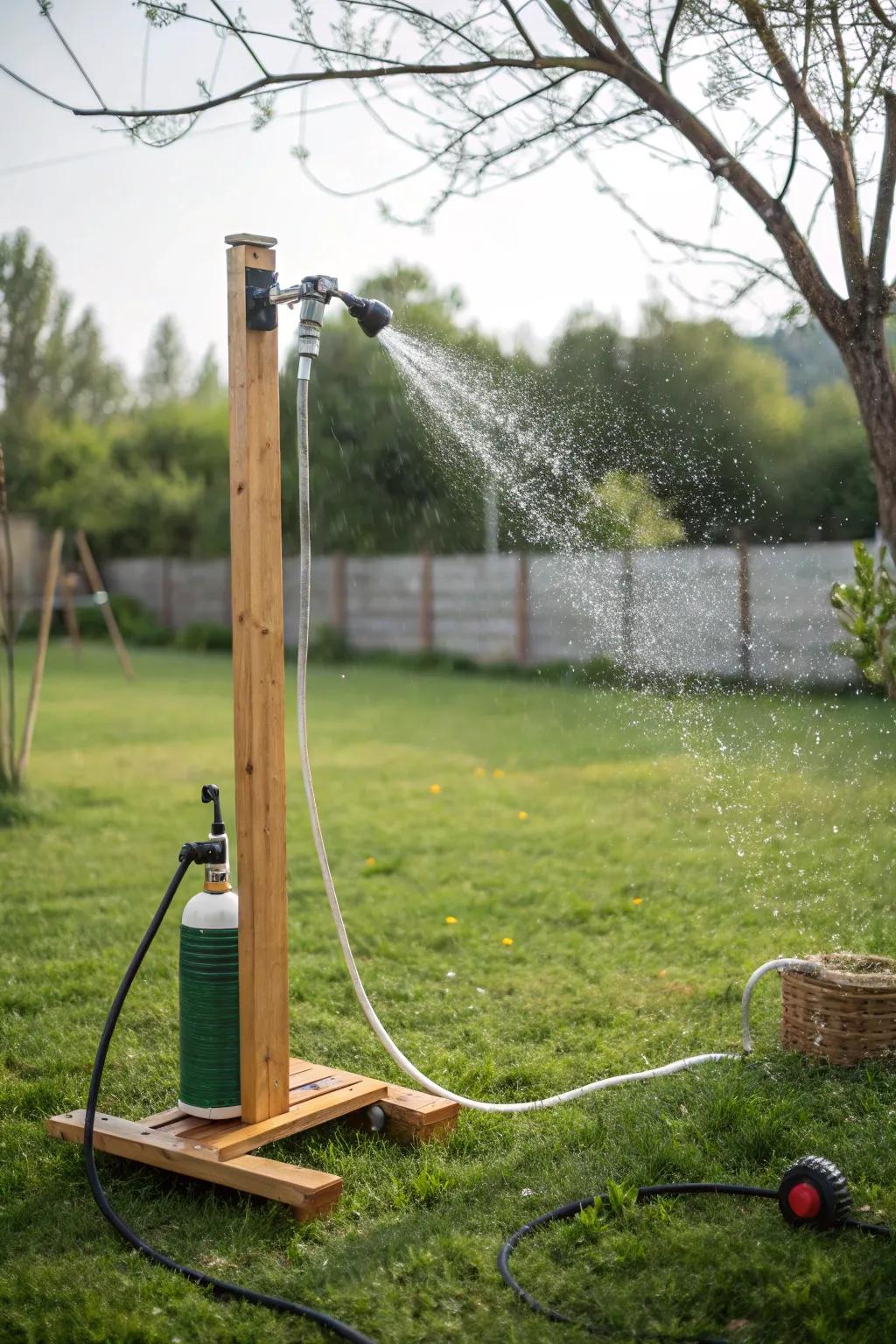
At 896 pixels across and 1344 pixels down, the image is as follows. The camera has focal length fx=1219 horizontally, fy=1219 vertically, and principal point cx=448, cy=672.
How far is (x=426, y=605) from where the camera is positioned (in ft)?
48.9

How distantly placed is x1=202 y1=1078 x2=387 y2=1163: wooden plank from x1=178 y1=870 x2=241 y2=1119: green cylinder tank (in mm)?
92

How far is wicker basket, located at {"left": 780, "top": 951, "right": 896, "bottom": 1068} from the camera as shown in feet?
9.71

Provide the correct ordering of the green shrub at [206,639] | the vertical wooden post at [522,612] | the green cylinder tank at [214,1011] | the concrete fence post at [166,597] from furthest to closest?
1. the concrete fence post at [166,597]
2. the green shrub at [206,639]
3. the vertical wooden post at [522,612]
4. the green cylinder tank at [214,1011]

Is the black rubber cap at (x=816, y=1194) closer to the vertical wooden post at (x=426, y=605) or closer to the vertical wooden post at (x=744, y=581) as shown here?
the vertical wooden post at (x=744, y=581)

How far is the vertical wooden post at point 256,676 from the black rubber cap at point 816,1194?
1071 millimetres

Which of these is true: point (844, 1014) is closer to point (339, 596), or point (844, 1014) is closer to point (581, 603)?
point (581, 603)

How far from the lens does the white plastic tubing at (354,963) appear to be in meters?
2.59

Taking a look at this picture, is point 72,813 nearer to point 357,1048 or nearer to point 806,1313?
point 357,1048

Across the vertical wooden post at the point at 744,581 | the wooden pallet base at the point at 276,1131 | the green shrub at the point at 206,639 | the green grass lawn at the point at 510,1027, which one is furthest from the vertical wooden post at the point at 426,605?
the wooden pallet base at the point at 276,1131

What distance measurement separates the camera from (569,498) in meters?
4.13

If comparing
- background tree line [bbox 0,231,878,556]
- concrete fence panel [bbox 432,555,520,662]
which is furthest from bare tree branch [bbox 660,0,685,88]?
concrete fence panel [bbox 432,555,520,662]

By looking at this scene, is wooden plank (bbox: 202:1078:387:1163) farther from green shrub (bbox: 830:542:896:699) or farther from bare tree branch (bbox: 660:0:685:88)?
bare tree branch (bbox: 660:0:685:88)

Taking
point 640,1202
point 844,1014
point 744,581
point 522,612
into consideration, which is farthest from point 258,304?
point 522,612

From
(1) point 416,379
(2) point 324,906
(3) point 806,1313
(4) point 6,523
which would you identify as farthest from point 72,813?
(3) point 806,1313
